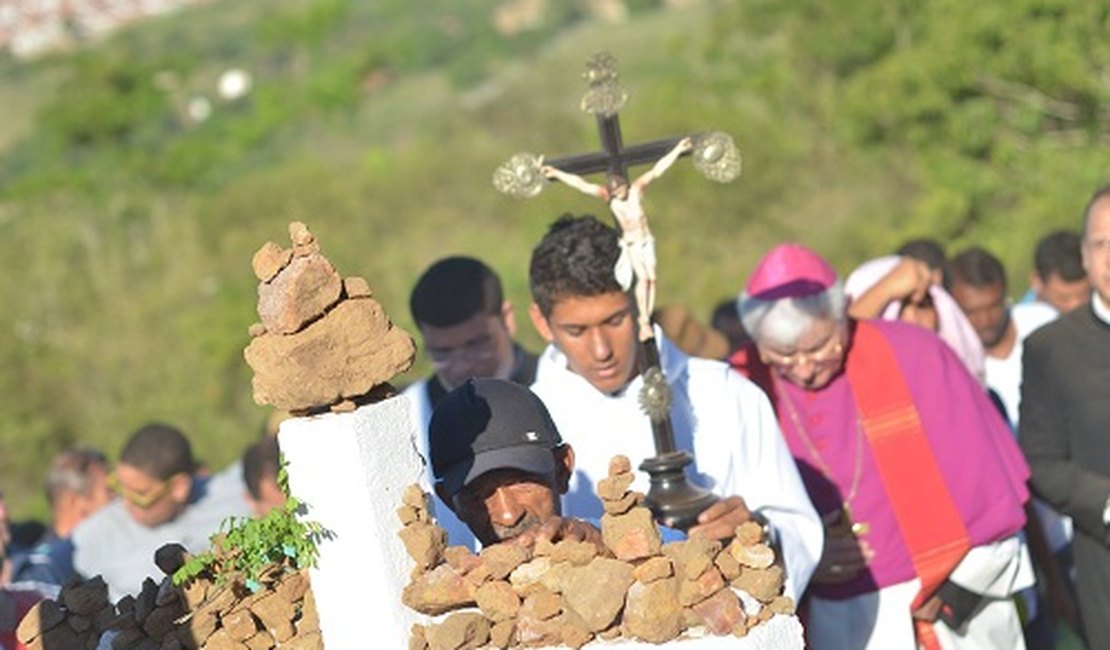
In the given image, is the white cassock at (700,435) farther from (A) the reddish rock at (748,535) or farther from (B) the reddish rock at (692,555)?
(B) the reddish rock at (692,555)

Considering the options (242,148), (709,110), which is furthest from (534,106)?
(709,110)

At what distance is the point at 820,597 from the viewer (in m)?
7.10

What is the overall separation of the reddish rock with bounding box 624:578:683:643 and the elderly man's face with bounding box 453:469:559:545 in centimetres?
70

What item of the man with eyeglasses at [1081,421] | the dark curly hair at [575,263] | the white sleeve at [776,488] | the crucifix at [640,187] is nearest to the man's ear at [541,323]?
the dark curly hair at [575,263]

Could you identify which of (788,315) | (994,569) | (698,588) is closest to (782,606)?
(698,588)

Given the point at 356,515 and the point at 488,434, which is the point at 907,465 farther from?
the point at 356,515

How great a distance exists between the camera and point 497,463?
5.08 metres

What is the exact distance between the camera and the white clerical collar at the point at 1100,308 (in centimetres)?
741

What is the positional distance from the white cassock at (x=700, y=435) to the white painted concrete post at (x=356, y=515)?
1.75 metres

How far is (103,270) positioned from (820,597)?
28312 millimetres

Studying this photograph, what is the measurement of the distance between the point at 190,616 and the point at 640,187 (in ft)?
6.54

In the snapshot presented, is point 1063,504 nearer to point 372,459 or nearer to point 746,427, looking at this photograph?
point 746,427

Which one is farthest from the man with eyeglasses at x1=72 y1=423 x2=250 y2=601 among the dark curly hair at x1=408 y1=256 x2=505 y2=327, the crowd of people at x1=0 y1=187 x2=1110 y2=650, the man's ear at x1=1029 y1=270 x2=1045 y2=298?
the man's ear at x1=1029 y1=270 x2=1045 y2=298

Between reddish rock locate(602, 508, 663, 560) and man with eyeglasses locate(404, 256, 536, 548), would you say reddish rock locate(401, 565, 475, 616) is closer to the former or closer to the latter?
reddish rock locate(602, 508, 663, 560)
